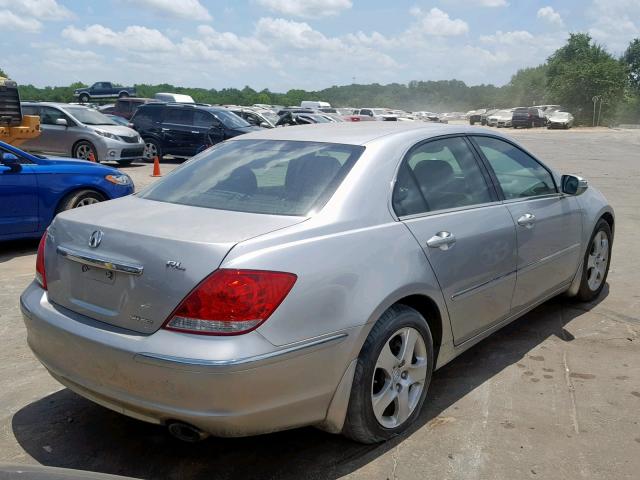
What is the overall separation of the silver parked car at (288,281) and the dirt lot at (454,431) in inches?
9.7

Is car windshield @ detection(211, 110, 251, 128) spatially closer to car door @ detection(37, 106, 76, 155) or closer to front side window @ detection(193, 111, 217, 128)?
front side window @ detection(193, 111, 217, 128)

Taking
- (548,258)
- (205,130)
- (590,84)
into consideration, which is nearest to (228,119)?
(205,130)

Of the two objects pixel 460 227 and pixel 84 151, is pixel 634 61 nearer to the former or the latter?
pixel 84 151

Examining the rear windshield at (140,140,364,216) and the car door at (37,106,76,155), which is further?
the car door at (37,106,76,155)

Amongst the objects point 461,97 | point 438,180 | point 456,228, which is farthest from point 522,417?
point 461,97

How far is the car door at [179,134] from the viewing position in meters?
18.8

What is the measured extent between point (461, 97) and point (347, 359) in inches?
4499

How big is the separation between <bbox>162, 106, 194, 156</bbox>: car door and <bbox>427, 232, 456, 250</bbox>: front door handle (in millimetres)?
16112

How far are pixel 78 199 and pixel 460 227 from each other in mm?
5310

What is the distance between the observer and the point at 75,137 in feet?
52.3

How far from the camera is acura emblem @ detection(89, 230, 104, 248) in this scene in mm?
2922

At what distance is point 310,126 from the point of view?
4.32 meters

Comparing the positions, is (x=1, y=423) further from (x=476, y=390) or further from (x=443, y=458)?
(x=476, y=390)

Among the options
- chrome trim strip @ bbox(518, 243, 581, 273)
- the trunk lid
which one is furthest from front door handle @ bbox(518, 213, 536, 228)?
the trunk lid
